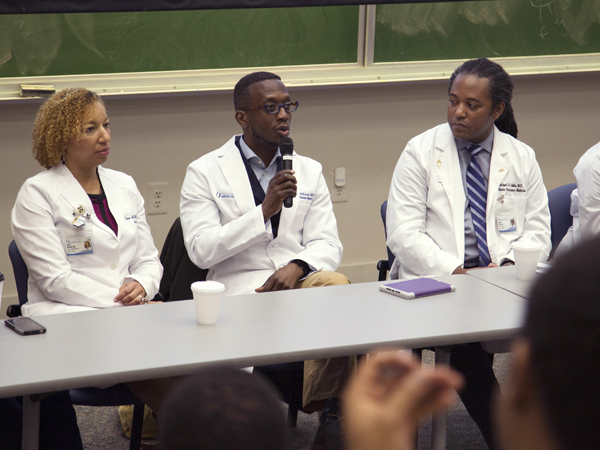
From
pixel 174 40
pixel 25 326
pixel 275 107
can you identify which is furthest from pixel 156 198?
pixel 25 326

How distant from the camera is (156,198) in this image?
3912mm

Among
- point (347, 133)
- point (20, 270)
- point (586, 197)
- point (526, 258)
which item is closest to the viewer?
point (526, 258)

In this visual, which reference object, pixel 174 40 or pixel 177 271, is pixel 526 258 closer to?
pixel 177 271

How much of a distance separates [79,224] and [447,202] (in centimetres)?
151

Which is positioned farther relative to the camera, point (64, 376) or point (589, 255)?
point (64, 376)

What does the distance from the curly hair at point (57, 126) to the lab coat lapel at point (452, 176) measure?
4.86ft

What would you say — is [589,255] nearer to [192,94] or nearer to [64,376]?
[64,376]

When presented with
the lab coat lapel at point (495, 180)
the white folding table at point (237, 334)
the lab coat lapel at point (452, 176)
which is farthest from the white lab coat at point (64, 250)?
the lab coat lapel at point (495, 180)

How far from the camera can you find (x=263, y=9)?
3.86 metres

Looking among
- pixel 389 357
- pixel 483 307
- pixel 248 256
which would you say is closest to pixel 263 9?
pixel 248 256

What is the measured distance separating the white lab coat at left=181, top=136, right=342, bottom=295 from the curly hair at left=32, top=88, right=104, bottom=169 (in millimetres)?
517

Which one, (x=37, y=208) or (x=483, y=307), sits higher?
(x=37, y=208)

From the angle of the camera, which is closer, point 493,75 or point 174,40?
point 493,75

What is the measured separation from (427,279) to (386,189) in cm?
217
